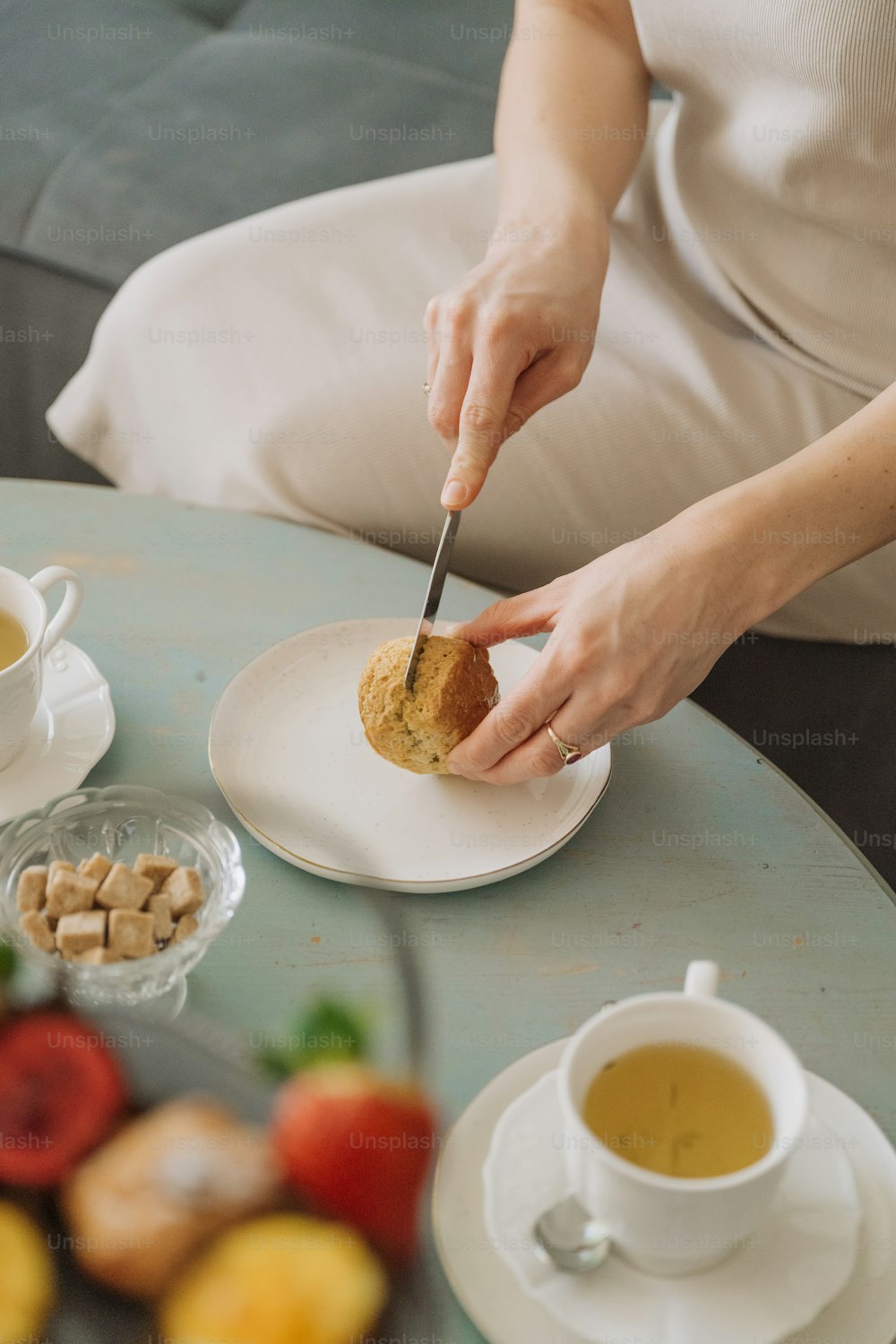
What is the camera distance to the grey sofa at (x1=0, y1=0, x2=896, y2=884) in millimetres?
1869

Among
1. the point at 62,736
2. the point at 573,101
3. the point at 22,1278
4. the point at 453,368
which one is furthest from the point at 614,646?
the point at 573,101

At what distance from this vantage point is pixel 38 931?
70cm

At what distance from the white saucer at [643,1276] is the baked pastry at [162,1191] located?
0.34 ft

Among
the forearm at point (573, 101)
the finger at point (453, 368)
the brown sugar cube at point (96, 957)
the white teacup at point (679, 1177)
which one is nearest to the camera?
the white teacup at point (679, 1177)

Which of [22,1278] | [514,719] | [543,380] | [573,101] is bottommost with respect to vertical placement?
[22,1278]

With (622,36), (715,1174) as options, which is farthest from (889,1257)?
(622,36)

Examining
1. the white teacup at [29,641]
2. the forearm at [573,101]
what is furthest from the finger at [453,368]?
the white teacup at [29,641]

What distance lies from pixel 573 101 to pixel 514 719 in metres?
0.77

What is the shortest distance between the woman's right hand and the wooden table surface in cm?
16

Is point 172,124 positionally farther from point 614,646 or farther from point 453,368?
point 614,646

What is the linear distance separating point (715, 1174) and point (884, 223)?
93cm

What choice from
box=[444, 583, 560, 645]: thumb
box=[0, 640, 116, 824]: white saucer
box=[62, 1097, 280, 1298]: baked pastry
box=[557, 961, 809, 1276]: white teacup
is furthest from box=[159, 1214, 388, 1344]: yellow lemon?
box=[444, 583, 560, 645]: thumb

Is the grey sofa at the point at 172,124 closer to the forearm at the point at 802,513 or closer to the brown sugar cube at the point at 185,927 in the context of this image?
the forearm at the point at 802,513

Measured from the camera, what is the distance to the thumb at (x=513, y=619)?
94cm
